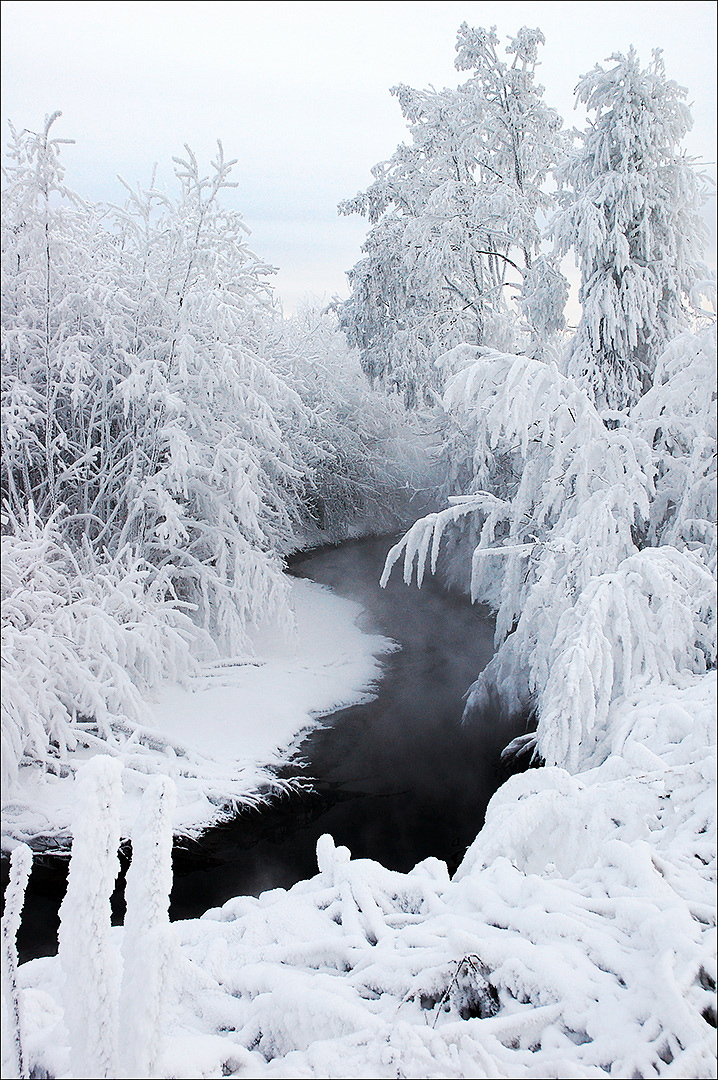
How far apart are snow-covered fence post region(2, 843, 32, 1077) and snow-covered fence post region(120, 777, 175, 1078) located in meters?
0.28

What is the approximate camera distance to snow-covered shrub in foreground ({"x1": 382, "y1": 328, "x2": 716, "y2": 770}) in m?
4.50

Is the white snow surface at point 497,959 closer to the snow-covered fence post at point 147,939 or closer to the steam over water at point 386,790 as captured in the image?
the snow-covered fence post at point 147,939

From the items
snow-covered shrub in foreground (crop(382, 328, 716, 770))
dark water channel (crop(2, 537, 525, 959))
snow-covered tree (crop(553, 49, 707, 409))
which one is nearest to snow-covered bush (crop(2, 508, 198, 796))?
dark water channel (crop(2, 537, 525, 959))

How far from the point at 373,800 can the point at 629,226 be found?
7805 millimetres

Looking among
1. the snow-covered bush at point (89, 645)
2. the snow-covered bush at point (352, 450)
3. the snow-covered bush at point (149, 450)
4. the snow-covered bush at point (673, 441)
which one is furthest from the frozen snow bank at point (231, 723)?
the snow-covered bush at point (352, 450)

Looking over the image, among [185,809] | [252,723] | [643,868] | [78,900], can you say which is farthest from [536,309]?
[78,900]

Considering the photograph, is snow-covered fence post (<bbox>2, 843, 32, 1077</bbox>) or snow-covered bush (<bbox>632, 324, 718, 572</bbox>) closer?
snow-covered fence post (<bbox>2, 843, 32, 1077</bbox>)

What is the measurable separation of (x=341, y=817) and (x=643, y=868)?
521 cm

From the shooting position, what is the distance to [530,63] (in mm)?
11539

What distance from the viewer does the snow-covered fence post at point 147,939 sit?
1.69m

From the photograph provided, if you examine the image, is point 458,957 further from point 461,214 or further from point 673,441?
point 461,214

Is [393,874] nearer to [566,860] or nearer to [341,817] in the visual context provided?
[566,860]

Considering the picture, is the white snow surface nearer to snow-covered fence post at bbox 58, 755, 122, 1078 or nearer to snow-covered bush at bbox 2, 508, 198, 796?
snow-covered fence post at bbox 58, 755, 122, 1078

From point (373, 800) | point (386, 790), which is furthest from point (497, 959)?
point (386, 790)
